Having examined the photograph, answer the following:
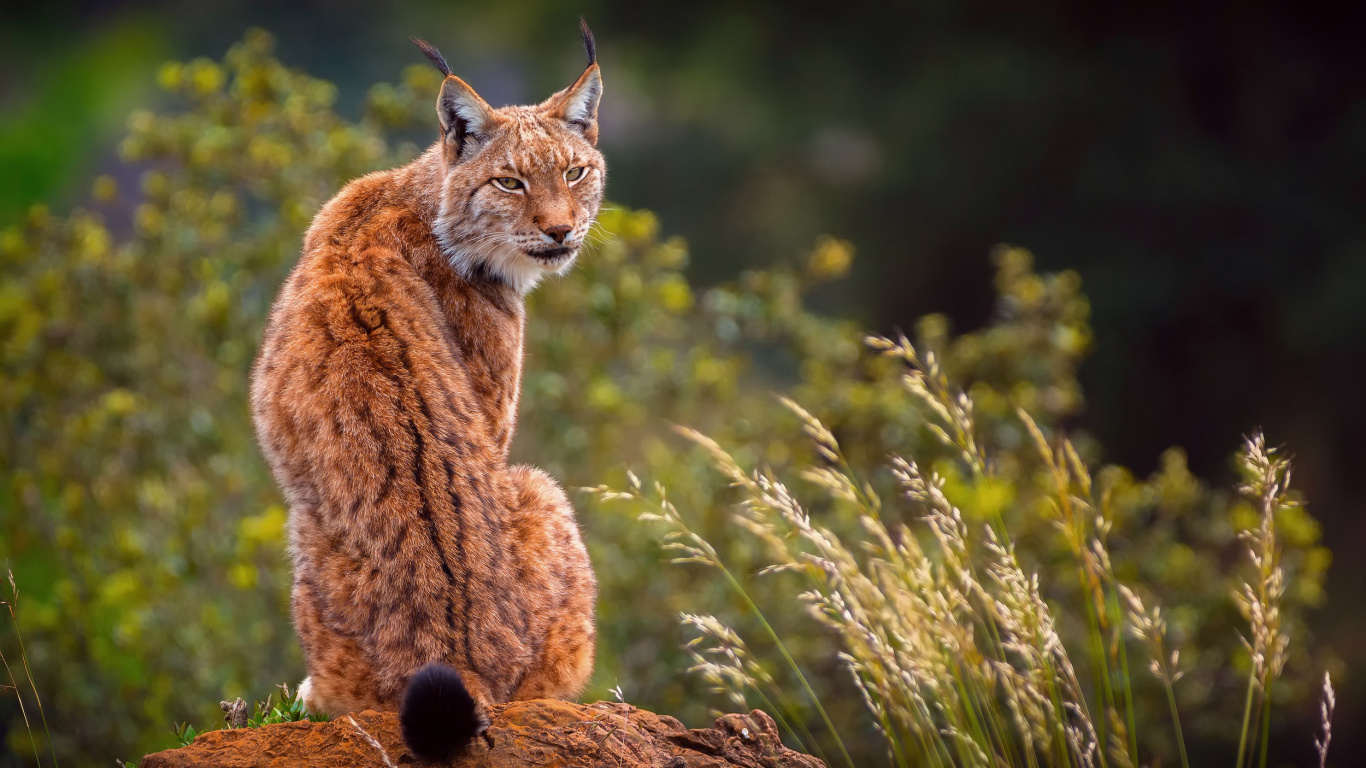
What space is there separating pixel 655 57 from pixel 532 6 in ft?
5.84

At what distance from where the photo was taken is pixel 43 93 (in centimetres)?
1264

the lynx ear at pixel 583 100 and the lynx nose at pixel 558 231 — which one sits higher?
the lynx ear at pixel 583 100

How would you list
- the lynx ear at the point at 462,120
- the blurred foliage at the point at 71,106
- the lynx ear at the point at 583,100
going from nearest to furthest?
the lynx ear at the point at 462,120 < the lynx ear at the point at 583,100 < the blurred foliage at the point at 71,106

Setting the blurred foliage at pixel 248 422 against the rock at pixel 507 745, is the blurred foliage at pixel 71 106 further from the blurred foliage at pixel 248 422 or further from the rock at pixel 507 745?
the rock at pixel 507 745

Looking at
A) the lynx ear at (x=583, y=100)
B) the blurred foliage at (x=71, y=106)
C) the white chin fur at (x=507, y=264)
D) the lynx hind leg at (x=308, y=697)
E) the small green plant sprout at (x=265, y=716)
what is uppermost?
the blurred foliage at (x=71, y=106)

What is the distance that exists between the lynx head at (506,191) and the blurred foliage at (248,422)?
2.15 meters

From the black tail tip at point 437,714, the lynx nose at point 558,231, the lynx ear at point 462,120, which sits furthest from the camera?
the lynx ear at point 462,120

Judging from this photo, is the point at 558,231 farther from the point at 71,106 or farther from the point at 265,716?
the point at 71,106

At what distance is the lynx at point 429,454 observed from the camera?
3.01 metres

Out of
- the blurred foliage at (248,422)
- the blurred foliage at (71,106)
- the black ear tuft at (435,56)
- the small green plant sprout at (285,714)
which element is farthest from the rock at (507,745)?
the blurred foliage at (71,106)

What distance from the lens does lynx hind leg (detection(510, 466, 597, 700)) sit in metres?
3.23

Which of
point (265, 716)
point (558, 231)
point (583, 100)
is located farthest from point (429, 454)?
point (583, 100)

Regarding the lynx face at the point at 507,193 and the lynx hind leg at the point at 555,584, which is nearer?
the lynx hind leg at the point at 555,584

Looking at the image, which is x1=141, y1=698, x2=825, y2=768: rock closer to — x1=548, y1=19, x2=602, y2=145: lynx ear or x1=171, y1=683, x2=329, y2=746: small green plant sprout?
x1=171, y1=683, x2=329, y2=746: small green plant sprout
